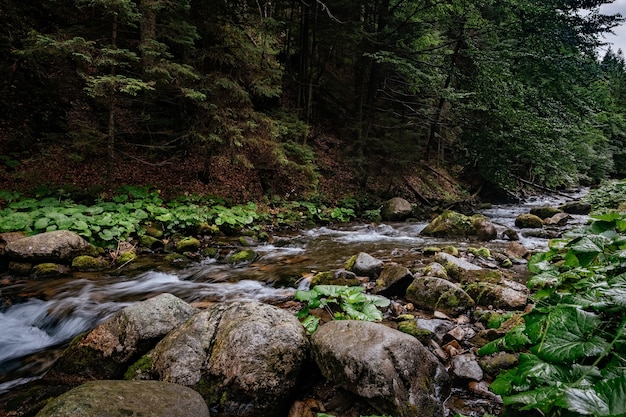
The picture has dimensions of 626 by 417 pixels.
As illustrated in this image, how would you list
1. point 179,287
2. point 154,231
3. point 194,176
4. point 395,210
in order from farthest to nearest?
point 395,210 < point 194,176 < point 154,231 < point 179,287

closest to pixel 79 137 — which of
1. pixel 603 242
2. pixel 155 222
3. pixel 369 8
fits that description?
pixel 155 222

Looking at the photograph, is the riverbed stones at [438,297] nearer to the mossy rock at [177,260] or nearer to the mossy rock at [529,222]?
the mossy rock at [177,260]

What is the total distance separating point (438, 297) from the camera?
4.25 meters

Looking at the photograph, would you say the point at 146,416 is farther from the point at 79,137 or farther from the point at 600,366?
the point at 79,137

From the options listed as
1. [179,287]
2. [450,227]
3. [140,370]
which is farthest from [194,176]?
[140,370]

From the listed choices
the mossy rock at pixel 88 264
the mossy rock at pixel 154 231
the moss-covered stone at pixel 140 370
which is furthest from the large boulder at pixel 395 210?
the moss-covered stone at pixel 140 370

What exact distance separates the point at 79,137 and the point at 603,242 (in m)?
9.38

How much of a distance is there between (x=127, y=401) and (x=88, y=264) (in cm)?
459

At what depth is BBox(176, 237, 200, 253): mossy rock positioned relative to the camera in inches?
278

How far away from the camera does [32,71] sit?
10.6 metres

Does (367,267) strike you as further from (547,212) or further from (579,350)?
(547,212)

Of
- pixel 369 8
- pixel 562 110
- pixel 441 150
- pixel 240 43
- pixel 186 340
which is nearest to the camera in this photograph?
pixel 186 340

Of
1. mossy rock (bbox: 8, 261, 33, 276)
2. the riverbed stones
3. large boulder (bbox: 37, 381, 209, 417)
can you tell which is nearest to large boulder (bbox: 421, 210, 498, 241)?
the riverbed stones

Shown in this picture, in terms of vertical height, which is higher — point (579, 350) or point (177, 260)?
point (579, 350)
